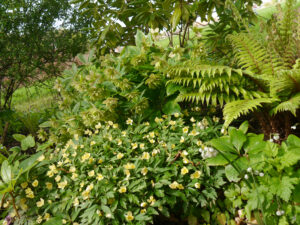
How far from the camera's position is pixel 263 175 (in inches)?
49.3

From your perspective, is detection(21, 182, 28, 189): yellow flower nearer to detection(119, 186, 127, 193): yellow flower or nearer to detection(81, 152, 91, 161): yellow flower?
detection(81, 152, 91, 161): yellow flower

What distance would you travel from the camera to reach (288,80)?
1.42 meters

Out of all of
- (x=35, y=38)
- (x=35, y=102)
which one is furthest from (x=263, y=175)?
(x=35, y=102)

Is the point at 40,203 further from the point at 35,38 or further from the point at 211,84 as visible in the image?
the point at 35,38

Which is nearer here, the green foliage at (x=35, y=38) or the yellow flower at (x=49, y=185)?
the yellow flower at (x=49, y=185)

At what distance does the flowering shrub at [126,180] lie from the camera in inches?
50.2

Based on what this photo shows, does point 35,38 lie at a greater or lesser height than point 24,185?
greater

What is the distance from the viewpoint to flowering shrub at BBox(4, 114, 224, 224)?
1.27m

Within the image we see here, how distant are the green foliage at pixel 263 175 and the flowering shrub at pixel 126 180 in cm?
12

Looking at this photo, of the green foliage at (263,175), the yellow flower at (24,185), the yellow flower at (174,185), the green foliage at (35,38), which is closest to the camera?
the green foliage at (263,175)

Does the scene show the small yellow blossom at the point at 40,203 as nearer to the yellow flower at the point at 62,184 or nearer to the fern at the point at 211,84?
the yellow flower at the point at 62,184

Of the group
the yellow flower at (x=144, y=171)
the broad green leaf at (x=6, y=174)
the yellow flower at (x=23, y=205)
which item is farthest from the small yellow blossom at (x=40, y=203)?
the yellow flower at (x=144, y=171)

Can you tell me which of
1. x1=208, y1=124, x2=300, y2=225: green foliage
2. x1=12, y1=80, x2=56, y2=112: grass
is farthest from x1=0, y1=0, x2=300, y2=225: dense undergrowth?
x1=12, y1=80, x2=56, y2=112: grass

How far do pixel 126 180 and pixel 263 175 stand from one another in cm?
76
